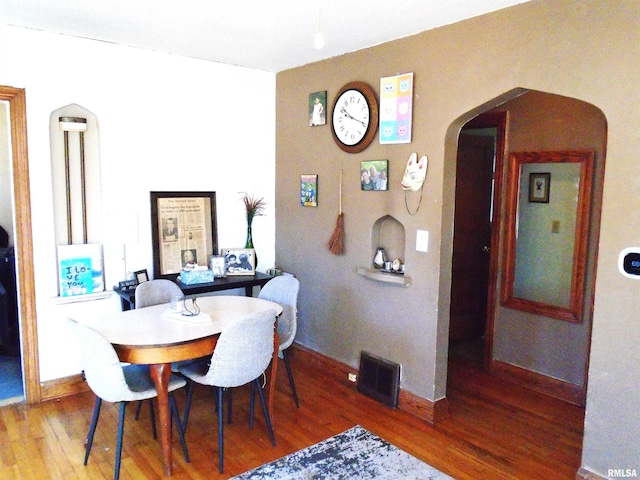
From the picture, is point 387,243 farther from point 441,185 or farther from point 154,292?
point 154,292

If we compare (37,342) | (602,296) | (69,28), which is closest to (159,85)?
(69,28)

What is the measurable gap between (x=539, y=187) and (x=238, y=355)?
2.63 m

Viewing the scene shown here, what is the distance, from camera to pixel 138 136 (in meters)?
3.66

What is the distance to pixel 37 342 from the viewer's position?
3.34 metres

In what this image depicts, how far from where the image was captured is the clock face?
346 centimetres

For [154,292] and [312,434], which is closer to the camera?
[312,434]

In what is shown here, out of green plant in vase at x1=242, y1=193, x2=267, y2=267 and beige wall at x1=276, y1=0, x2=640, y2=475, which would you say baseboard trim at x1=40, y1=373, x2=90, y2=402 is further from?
beige wall at x1=276, y1=0, x2=640, y2=475

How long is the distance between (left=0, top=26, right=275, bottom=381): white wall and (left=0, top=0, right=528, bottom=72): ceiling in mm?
174

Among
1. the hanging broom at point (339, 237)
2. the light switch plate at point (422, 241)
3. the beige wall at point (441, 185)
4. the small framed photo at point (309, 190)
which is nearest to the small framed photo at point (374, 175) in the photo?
the beige wall at point (441, 185)

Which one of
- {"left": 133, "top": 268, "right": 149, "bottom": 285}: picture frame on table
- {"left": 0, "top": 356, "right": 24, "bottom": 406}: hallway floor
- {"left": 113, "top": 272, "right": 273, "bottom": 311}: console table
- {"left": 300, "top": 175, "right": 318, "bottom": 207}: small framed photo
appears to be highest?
{"left": 300, "top": 175, "right": 318, "bottom": 207}: small framed photo

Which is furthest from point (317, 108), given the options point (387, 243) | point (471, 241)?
point (471, 241)

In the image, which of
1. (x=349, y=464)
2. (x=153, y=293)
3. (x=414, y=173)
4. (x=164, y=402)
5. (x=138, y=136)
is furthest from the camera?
(x=138, y=136)

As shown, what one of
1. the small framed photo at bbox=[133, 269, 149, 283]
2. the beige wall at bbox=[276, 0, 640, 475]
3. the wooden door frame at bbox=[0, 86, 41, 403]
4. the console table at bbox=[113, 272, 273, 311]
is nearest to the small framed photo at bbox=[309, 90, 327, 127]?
the beige wall at bbox=[276, 0, 640, 475]

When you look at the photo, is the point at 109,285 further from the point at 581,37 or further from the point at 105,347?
the point at 581,37
